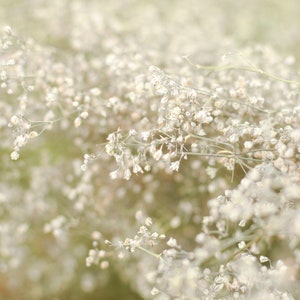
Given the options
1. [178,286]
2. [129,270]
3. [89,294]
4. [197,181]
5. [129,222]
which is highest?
[178,286]

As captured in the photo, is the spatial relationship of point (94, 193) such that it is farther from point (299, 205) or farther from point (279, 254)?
point (299, 205)

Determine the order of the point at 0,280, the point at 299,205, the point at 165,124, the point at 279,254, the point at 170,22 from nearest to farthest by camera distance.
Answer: the point at 299,205
the point at 165,124
the point at 279,254
the point at 0,280
the point at 170,22

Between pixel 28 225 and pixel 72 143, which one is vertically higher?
pixel 72 143

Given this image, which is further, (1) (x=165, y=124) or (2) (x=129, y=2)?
(2) (x=129, y=2)

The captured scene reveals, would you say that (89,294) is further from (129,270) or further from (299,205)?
(299,205)

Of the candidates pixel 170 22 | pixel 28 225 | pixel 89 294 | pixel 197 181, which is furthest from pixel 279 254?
pixel 170 22

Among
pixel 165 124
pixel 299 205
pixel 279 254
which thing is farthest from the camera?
pixel 279 254
